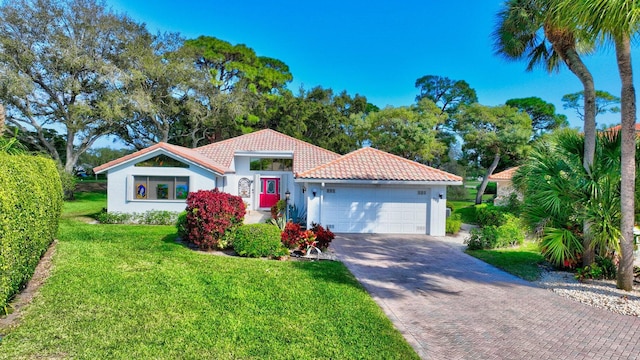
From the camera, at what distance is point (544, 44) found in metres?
10.0

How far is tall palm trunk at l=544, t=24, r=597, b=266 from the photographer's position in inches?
328

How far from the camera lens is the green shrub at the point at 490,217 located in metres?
16.8

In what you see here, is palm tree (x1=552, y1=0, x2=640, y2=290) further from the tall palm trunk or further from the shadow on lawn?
the shadow on lawn

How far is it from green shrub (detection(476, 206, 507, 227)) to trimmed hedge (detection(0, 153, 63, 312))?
17.3 m

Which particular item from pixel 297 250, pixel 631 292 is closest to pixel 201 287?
pixel 297 250

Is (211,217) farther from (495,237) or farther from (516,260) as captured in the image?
(495,237)

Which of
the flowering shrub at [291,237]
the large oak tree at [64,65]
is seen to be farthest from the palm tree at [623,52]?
the large oak tree at [64,65]

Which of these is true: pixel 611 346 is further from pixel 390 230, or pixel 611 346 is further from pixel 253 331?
pixel 390 230

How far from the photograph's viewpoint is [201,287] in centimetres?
673

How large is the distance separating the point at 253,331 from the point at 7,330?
336 cm

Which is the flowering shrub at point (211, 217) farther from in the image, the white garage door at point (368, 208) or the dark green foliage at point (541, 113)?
the dark green foliage at point (541, 113)

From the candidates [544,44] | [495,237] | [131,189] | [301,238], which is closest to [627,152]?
[544,44]

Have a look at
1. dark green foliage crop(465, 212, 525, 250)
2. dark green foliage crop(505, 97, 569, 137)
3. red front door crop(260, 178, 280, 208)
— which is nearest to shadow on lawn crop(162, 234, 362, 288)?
dark green foliage crop(465, 212, 525, 250)

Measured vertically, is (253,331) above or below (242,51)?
below
